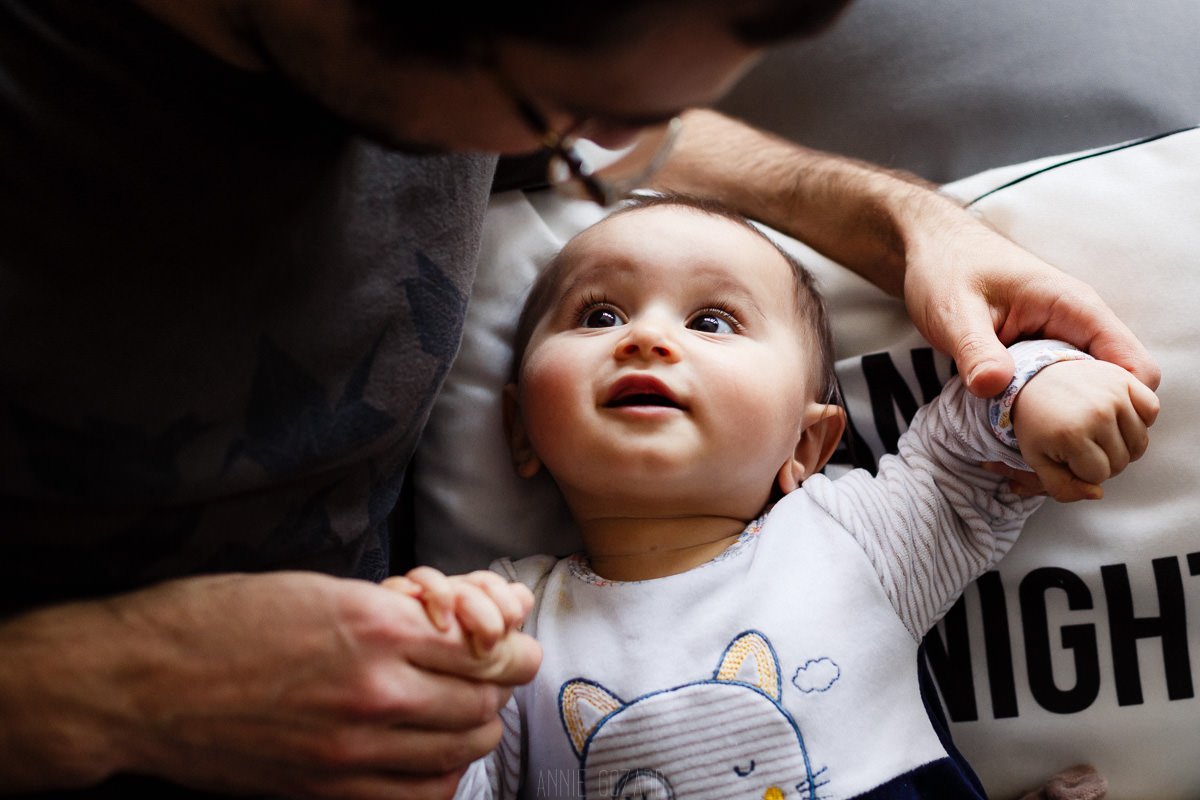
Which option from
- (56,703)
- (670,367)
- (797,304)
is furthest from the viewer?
(797,304)

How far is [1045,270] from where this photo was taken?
0.99 m

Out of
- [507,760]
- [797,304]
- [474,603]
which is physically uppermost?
[797,304]

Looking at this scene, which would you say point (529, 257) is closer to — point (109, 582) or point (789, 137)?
point (789, 137)

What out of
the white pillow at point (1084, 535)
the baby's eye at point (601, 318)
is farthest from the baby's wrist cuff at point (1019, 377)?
the baby's eye at point (601, 318)

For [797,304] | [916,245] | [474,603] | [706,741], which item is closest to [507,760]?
[706,741]

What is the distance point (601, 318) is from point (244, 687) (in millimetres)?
536

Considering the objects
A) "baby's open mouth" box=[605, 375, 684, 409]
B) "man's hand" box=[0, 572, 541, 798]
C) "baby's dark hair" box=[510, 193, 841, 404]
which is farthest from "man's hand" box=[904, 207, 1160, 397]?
"man's hand" box=[0, 572, 541, 798]

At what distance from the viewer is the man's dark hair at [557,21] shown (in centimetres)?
51

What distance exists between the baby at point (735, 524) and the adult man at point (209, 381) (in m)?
0.13

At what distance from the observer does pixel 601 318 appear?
1086 mm

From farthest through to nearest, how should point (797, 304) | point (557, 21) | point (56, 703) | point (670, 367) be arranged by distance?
1. point (797, 304)
2. point (670, 367)
3. point (56, 703)
4. point (557, 21)

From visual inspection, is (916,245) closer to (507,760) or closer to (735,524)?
(735,524)

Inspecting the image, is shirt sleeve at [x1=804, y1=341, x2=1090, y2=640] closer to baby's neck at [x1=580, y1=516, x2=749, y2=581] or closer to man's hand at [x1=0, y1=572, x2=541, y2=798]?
baby's neck at [x1=580, y1=516, x2=749, y2=581]

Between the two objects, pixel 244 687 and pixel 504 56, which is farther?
pixel 244 687
